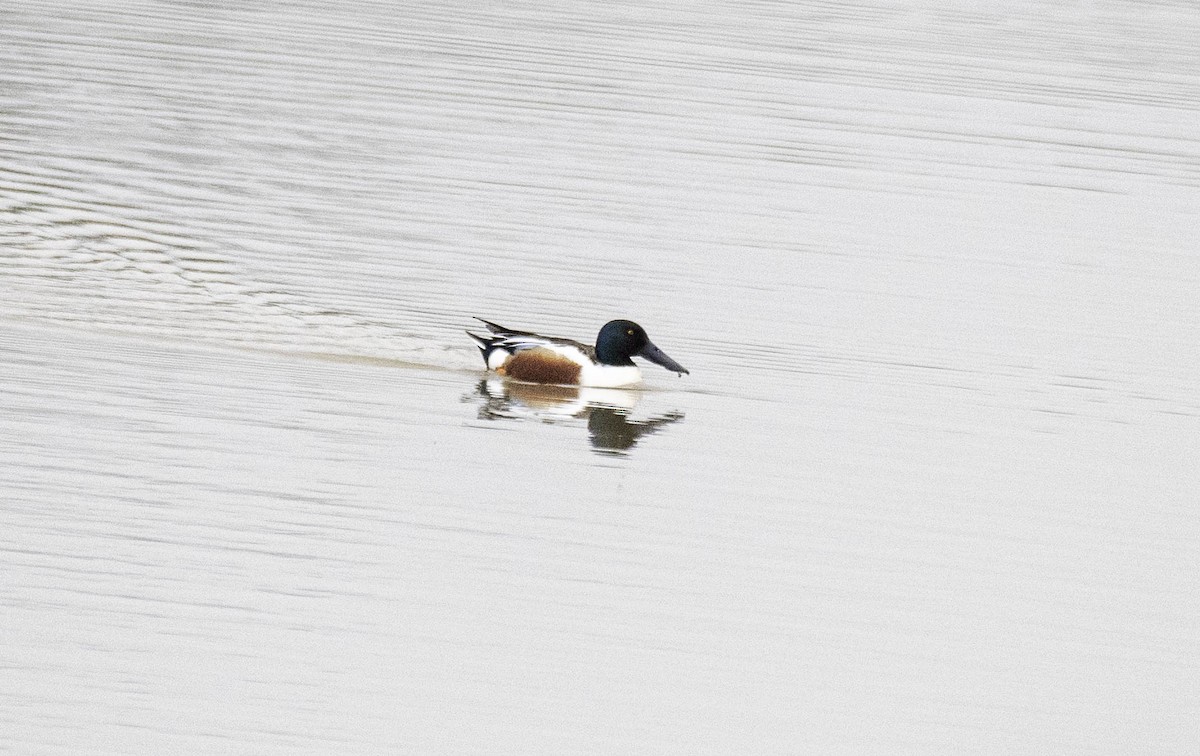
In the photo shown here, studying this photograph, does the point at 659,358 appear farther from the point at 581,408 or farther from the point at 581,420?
the point at 581,420

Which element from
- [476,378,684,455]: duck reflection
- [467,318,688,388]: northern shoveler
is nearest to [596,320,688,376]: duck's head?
[467,318,688,388]: northern shoveler

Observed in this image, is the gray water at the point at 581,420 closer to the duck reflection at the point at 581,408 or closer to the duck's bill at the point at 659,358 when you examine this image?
the duck reflection at the point at 581,408

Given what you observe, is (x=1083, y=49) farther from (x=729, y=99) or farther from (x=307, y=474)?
(x=307, y=474)

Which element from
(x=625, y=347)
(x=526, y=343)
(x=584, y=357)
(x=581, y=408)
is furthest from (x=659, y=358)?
(x=526, y=343)

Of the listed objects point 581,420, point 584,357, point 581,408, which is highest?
point 584,357

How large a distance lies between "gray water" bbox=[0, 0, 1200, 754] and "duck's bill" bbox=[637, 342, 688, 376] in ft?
0.63

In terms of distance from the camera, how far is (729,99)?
25719 millimetres

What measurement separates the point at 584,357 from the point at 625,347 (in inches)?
10.9

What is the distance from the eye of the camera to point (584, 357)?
1296 centimetres

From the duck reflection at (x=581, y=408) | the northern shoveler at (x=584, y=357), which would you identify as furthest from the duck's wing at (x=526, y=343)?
the duck reflection at (x=581, y=408)

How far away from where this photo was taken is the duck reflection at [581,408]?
11.8 metres

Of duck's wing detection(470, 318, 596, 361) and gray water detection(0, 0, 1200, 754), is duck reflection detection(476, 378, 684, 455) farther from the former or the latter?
duck's wing detection(470, 318, 596, 361)

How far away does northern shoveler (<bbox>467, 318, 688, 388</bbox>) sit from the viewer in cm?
1289

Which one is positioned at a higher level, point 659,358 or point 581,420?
point 659,358
